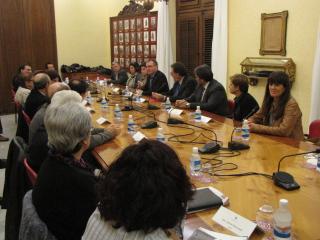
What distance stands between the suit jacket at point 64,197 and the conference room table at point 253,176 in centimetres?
35

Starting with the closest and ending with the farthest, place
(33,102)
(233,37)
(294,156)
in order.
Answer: (294,156) → (33,102) → (233,37)

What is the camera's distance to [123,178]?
1.00 m

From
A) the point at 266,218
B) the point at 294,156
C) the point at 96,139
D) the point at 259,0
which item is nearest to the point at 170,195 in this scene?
the point at 266,218

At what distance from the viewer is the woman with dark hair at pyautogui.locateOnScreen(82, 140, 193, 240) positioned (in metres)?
0.98

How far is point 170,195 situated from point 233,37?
519cm

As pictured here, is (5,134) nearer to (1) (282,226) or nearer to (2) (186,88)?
(2) (186,88)

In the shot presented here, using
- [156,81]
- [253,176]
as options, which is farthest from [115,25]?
[253,176]

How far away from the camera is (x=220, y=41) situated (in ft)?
19.4

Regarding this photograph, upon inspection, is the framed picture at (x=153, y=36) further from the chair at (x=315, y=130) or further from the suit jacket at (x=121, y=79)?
the chair at (x=315, y=130)

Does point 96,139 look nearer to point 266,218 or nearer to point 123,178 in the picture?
point 266,218

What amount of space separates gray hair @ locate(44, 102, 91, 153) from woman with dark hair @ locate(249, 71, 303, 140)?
65.4 inches

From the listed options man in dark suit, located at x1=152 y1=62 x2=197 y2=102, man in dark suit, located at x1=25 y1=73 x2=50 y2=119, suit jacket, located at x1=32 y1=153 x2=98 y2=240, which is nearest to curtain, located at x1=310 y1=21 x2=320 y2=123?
man in dark suit, located at x1=152 y1=62 x2=197 y2=102

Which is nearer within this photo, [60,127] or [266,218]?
[266,218]

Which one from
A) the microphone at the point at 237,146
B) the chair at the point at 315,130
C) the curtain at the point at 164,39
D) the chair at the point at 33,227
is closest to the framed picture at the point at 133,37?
the curtain at the point at 164,39
